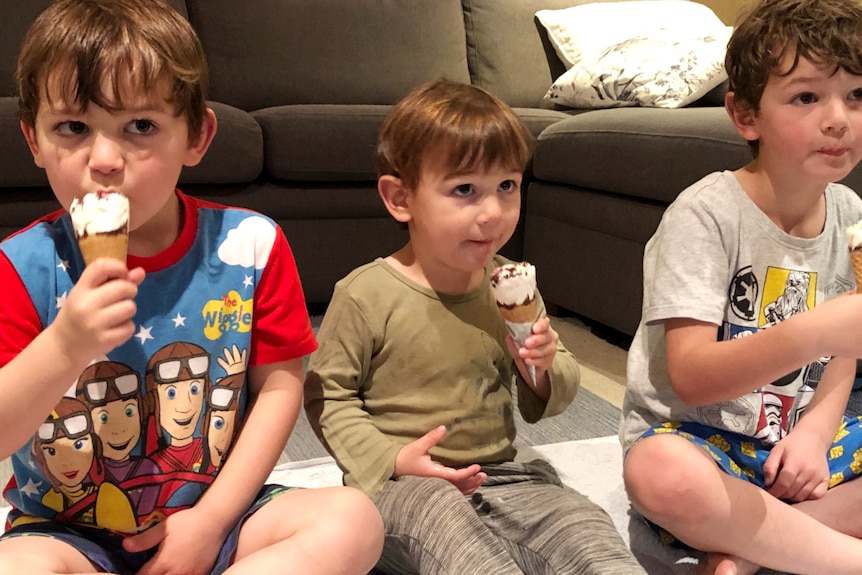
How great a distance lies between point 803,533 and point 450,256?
0.55 meters

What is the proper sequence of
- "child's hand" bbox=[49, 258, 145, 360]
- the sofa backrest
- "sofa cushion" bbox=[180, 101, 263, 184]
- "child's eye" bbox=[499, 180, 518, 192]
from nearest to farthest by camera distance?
"child's hand" bbox=[49, 258, 145, 360]
"child's eye" bbox=[499, 180, 518, 192]
"sofa cushion" bbox=[180, 101, 263, 184]
the sofa backrest

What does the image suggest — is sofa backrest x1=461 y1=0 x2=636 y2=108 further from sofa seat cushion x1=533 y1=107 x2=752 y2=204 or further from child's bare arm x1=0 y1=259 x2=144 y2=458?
child's bare arm x1=0 y1=259 x2=144 y2=458

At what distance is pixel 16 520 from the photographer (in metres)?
0.80

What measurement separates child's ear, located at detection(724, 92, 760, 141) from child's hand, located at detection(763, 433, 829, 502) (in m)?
0.41

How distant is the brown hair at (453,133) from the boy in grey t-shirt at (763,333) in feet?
Answer: 0.85

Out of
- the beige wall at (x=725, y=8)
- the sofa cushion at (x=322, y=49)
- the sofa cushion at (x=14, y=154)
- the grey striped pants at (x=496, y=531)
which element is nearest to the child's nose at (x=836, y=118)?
the grey striped pants at (x=496, y=531)

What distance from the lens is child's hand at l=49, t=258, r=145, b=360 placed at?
654mm


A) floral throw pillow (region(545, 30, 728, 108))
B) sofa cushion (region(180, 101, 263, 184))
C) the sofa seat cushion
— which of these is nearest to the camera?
the sofa seat cushion

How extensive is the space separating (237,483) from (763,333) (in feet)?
2.04

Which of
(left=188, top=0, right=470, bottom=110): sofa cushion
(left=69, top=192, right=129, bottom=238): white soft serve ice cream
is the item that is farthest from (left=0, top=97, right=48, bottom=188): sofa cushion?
(left=69, top=192, right=129, bottom=238): white soft serve ice cream

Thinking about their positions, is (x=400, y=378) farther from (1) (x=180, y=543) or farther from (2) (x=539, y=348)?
(1) (x=180, y=543)

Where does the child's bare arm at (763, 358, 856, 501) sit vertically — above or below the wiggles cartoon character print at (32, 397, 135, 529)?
below

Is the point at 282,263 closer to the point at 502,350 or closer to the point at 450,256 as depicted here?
the point at 450,256

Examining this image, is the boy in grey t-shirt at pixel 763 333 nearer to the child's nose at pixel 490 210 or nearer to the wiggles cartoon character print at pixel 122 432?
the child's nose at pixel 490 210
